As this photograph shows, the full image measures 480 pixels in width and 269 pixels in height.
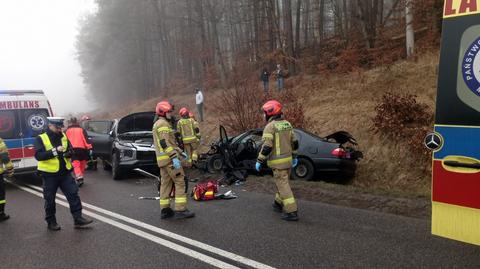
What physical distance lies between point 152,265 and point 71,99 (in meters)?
82.3

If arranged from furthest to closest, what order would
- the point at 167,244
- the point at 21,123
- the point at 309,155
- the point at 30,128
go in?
the point at 30,128, the point at 21,123, the point at 309,155, the point at 167,244

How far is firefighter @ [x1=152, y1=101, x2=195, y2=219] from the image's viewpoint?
6730mm

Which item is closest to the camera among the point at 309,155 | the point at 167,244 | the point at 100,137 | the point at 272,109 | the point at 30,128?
the point at 167,244

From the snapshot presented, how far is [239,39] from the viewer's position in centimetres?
3812

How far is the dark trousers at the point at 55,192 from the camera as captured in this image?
6.47 meters

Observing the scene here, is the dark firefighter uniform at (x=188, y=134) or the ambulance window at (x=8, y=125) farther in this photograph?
the dark firefighter uniform at (x=188, y=134)

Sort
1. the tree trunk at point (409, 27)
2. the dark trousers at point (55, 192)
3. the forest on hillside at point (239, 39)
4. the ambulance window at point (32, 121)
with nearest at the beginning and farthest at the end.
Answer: the dark trousers at point (55, 192)
the ambulance window at point (32, 121)
the tree trunk at point (409, 27)
the forest on hillside at point (239, 39)

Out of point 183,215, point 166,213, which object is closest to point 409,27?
point 183,215

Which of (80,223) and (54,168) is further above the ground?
(54,168)

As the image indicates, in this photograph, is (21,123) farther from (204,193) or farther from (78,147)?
(204,193)

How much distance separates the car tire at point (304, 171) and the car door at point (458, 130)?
6.54m

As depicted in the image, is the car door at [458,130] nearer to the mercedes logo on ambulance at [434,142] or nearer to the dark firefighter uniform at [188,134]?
the mercedes logo on ambulance at [434,142]

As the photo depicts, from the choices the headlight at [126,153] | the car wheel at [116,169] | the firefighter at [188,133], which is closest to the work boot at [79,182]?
the car wheel at [116,169]

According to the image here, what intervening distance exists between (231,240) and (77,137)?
22.2ft
